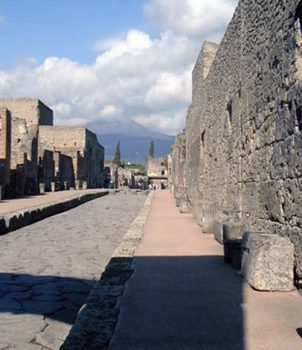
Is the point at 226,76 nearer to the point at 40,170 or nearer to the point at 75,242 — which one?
the point at 75,242

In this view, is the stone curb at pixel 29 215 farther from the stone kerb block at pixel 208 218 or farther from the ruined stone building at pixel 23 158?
the ruined stone building at pixel 23 158

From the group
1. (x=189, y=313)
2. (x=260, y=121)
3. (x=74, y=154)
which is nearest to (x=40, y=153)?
(x=74, y=154)

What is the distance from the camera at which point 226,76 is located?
32.9 feet

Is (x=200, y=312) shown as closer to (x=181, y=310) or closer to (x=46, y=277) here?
(x=181, y=310)

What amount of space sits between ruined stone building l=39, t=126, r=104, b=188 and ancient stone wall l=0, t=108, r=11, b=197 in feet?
47.1

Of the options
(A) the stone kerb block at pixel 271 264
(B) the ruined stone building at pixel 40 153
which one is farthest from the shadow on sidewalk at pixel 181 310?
(B) the ruined stone building at pixel 40 153

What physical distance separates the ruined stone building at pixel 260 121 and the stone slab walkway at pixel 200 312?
68 cm

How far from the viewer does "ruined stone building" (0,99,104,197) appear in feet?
89.0

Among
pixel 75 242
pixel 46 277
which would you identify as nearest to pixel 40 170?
pixel 75 242

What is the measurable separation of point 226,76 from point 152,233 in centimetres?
306

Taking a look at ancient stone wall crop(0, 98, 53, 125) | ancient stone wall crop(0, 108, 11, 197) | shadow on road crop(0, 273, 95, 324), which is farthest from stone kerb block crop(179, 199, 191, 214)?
ancient stone wall crop(0, 98, 53, 125)

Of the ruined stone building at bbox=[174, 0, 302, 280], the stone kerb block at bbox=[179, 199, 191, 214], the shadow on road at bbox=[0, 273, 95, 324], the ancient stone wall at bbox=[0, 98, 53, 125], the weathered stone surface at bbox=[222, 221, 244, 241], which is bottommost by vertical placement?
the shadow on road at bbox=[0, 273, 95, 324]

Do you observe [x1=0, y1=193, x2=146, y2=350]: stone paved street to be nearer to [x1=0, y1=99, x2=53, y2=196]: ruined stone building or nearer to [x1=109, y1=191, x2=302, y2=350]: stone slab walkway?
[x1=109, y1=191, x2=302, y2=350]: stone slab walkway

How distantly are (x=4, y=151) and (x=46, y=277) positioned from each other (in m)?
20.2
